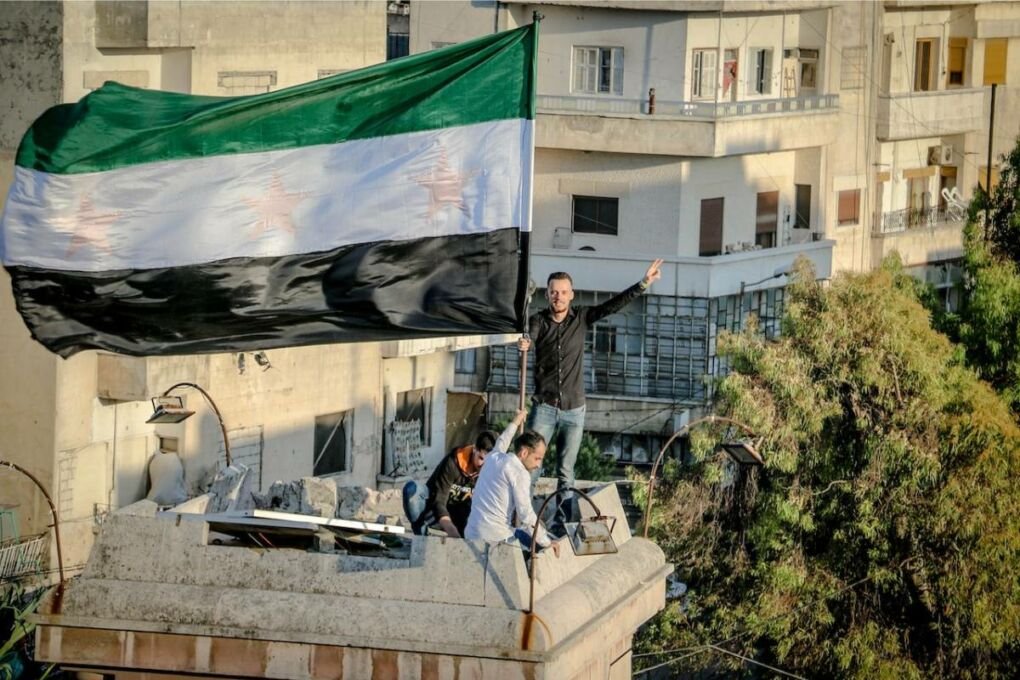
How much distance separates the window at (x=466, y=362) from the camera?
49.3 metres

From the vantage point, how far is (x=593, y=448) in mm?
44188

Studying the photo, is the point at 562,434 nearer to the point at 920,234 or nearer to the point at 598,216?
the point at 598,216

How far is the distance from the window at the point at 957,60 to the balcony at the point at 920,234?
311 cm

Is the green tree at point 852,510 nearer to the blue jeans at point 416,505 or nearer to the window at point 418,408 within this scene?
the window at point 418,408

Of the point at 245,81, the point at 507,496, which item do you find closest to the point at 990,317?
the point at 245,81

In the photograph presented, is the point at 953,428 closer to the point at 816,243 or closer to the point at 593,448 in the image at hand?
the point at 593,448

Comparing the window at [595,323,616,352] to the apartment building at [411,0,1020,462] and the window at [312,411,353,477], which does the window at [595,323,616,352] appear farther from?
the window at [312,411,353,477]

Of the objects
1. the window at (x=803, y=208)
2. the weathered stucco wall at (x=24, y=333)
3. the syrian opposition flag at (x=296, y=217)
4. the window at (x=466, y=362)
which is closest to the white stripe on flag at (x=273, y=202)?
the syrian opposition flag at (x=296, y=217)

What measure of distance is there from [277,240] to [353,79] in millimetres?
1498

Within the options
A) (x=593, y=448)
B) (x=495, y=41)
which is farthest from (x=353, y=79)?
(x=593, y=448)

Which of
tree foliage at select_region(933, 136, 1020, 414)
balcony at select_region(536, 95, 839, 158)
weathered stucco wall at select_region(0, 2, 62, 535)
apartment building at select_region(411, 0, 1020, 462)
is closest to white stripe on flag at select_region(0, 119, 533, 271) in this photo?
weathered stucco wall at select_region(0, 2, 62, 535)

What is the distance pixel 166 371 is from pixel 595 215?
17.7m

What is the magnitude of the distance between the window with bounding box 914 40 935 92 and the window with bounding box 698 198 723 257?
382 inches

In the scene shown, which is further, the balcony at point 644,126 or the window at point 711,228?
the window at point 711,228
